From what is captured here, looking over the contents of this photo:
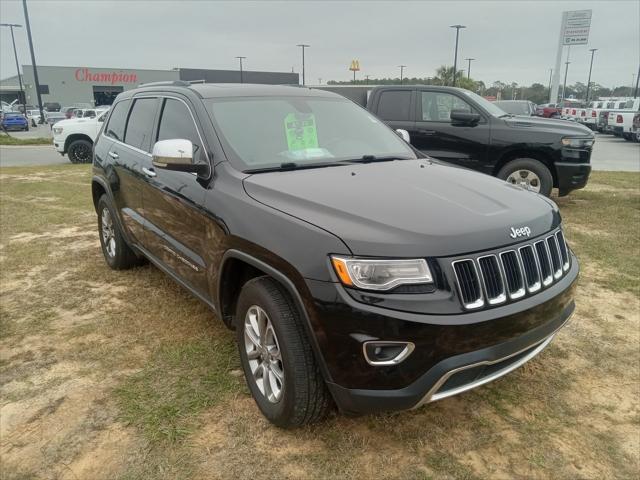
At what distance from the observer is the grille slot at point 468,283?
215 cm

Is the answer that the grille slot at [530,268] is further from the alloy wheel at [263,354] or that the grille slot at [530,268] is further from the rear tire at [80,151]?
the rear tire at [80,151]

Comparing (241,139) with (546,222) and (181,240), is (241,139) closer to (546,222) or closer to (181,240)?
(181,240)

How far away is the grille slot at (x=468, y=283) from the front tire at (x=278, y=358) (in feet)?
2.44

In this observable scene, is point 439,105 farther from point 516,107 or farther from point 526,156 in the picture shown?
point 516,107

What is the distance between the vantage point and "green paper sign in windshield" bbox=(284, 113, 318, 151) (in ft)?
10.9

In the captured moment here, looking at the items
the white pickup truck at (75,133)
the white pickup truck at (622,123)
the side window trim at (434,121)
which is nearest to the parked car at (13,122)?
the white pickup truck at (75,133)

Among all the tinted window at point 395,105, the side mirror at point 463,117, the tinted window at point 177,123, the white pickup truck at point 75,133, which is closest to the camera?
the tinted window at point 177,123

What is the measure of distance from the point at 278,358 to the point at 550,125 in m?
6.66

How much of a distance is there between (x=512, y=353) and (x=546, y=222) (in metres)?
0.75

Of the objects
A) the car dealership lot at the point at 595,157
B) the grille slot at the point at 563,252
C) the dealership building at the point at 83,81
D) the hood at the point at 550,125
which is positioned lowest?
the car dealership lot at the point at 595,157

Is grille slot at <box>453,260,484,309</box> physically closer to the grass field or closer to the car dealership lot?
the grass field

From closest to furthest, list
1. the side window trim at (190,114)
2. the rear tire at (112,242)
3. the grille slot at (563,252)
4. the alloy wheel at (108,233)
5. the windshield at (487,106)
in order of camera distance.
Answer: the grille slot at (563,252) → the side window trim at (190,114) → the rear tire at (112,242) → the alloy wheel at (108,233) → the windshield at (487,106)

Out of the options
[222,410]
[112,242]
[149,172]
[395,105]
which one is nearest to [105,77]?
[395,105]

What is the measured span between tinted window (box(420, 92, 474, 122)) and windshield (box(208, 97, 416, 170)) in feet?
14.4
